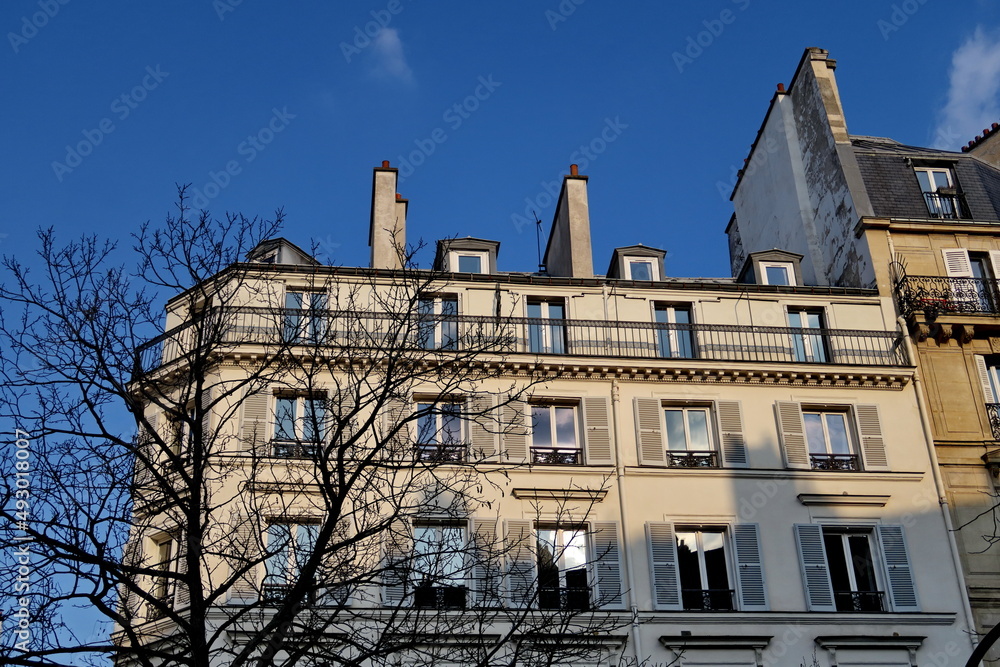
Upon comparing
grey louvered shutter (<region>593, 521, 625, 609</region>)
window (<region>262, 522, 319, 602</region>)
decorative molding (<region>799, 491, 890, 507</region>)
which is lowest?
window (<region>262, 522, 319, 602</region>)

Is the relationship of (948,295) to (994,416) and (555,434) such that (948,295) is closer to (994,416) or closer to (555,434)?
(994,416)

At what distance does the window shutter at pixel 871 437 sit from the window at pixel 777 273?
3881mm

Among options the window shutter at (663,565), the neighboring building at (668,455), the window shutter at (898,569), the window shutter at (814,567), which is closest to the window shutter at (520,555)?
the neighboring building at (668,455)

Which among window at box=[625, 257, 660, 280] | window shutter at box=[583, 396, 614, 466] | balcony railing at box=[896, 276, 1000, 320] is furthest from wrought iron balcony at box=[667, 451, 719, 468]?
balcony railing at box=[896, 276, 1000, 320]

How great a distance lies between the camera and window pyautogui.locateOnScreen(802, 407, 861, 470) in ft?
73.1

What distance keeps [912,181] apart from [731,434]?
353 inches

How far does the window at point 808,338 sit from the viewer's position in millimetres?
23562

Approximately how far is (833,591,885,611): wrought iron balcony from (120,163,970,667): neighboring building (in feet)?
0.12

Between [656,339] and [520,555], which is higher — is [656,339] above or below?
above

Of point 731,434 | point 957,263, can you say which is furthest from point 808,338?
point 957,263

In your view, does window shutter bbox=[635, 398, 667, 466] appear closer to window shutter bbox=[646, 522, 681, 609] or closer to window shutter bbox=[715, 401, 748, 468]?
window shutter bbox=[715, 401, 748, 468]

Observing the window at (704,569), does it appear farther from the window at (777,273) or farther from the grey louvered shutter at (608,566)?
the window at (777,273)

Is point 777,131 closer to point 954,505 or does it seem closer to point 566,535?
point 954,505

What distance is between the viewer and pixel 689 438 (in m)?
22.2
